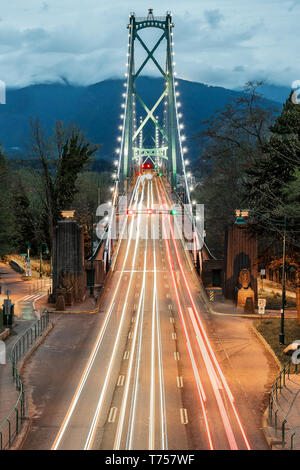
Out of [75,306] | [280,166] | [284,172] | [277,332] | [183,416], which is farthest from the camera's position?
[75,306]

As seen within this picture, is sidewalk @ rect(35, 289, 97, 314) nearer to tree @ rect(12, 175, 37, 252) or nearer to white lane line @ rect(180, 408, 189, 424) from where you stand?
white lane line @ rect(180, 408, 189, 424)

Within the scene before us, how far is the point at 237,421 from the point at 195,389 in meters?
3.42

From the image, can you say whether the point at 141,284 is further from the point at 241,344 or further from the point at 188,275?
the point at 241,344

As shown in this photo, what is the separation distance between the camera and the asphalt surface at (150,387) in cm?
1781

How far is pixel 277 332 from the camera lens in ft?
104

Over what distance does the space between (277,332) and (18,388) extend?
49.9 feet

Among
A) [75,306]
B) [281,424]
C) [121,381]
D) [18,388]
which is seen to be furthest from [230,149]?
[281,424]

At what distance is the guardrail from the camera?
17384 mm

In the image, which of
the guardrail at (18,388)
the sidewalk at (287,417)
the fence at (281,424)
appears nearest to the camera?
the fence at (281,424)

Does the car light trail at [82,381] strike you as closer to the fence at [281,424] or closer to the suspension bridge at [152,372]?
the suspension bridge at [152,372]

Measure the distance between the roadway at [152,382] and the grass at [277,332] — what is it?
3.10m

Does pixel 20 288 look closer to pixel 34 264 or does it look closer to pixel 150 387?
pixel 34 264

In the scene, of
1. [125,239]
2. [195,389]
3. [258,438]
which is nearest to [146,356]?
[195,389]

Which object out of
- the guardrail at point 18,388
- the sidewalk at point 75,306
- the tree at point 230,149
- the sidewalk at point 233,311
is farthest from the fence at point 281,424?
the tree at point 230,149
